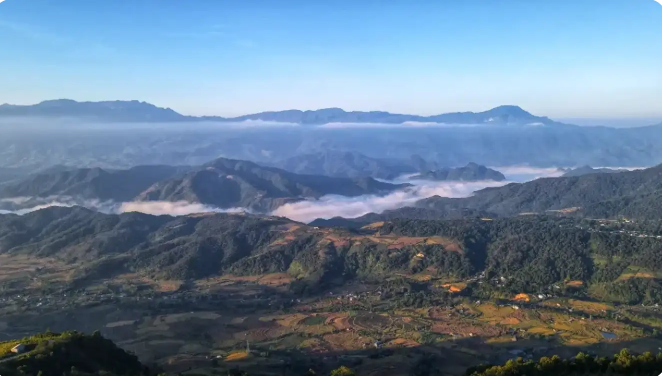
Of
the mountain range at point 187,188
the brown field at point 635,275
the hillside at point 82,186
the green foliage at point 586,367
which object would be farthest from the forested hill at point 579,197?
the hillside at point 82,186

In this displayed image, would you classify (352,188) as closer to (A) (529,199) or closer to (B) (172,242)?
(A) (529,199)

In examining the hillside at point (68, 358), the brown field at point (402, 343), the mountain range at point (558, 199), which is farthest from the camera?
the mountain range at point (558, 199)

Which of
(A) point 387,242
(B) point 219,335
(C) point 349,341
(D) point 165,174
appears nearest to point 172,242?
(A) point 387,242

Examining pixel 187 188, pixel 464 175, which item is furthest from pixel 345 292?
pixel 464 175

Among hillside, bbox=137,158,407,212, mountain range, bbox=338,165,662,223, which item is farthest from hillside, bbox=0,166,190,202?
mountain range, bbox=338,165,662,223

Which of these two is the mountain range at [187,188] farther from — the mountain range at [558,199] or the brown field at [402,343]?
the brown field at [402,343]

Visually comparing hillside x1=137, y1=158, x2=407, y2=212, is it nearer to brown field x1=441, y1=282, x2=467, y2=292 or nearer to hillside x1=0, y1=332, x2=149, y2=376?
brown field x1=441, y1=282, x2=467, y2=292
